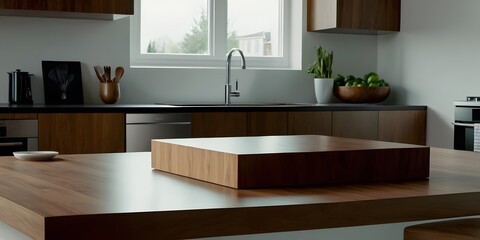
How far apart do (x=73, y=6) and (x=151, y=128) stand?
81cm

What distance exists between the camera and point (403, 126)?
5.13 meters

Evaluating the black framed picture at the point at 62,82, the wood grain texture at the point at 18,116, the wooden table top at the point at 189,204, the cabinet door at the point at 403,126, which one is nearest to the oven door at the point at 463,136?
the cabinet door at the point at 403,126

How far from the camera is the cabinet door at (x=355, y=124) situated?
4.80 m

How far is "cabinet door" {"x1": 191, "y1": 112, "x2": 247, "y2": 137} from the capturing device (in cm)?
432

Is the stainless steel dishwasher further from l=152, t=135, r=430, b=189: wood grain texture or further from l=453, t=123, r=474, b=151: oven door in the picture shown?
l=152, t=135, r=430, b=189: wood grain texture

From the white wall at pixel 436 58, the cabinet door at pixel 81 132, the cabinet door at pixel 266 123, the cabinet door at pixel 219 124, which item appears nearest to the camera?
the cabinet door at pixel 81 132

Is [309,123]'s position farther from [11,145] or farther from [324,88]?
[11,145]

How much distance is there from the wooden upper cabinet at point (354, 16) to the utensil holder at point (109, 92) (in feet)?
5.01

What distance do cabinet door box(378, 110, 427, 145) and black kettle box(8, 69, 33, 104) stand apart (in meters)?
2.24

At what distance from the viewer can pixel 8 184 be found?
4.97 ft

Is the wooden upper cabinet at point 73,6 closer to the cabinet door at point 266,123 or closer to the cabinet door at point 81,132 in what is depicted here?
the cabinet door at point 81,132

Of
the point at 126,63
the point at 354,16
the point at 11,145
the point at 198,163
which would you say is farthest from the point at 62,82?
the point at 198,163

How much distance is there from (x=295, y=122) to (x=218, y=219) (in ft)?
11.2

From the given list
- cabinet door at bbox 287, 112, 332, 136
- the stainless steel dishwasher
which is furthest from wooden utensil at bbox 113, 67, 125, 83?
cabinet door at bbox 287, 112, 332, 136
